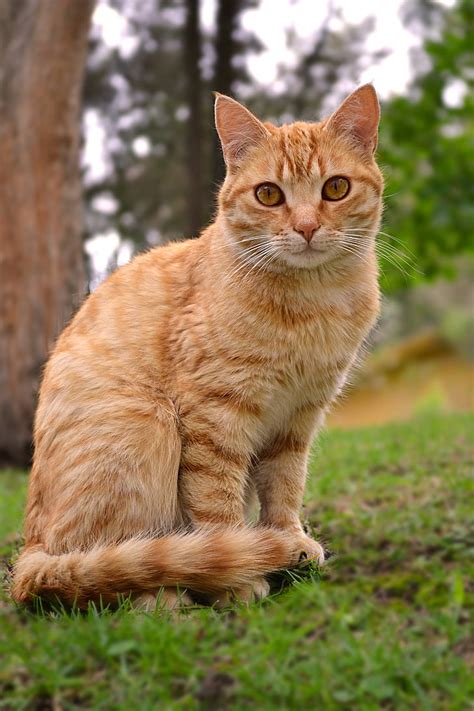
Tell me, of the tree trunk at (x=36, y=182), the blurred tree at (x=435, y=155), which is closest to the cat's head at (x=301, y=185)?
the tree trunk at (x=36, y=182)

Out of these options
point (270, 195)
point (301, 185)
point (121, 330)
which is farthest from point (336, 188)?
point (121, 330)

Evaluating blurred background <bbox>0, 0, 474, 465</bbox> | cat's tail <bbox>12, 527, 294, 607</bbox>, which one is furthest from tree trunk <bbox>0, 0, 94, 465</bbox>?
cat's tail <bbox>12, 527, 294, 607</bbox>

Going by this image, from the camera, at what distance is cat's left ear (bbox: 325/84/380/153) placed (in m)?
3.02

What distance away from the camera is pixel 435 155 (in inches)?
327

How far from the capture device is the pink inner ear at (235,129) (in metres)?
3.04

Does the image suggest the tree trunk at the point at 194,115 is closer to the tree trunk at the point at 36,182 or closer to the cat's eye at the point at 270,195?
the tree trunk at the point at 36,182

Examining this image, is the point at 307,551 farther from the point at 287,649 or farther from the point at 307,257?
the point at 307,257

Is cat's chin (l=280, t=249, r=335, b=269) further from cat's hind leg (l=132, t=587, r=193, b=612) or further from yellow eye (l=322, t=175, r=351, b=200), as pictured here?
cat's hind leg (l=132, t=587, r=193, b=612)

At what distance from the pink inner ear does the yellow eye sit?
360mm

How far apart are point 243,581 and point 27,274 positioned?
4785mm

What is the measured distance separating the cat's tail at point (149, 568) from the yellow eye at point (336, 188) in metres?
1.35

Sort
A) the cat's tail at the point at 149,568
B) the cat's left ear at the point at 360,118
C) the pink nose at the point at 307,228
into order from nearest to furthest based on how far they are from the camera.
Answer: the cat's tail at the point at 149,568, the pink nose at the point at 307,228, the cat's left ear at the point at 360,118

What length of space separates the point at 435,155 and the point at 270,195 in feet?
19.7

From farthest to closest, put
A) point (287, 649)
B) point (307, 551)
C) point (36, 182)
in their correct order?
point (36, 182)
point (307, 551)
point (287, 649)
